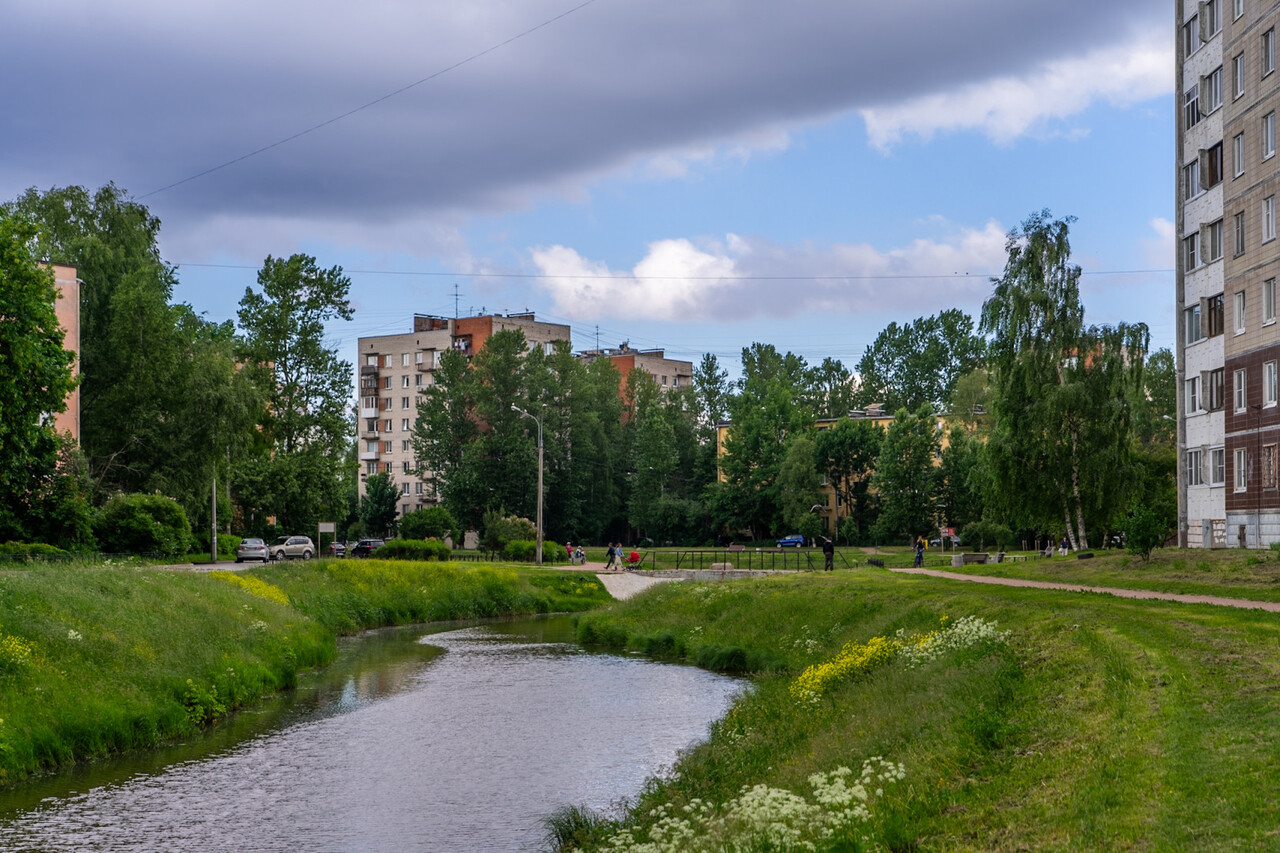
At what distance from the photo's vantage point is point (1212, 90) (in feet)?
153

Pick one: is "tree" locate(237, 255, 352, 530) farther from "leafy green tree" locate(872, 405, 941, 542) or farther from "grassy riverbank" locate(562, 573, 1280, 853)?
"grassy riverbank" locate(562, 573, 1280, 853)

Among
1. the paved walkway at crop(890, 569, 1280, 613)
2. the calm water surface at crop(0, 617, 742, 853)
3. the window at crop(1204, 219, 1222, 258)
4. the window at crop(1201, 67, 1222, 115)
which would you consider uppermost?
the window at crop(1201, 67, 1222, 115)

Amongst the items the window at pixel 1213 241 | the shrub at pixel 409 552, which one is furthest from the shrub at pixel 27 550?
the window at pixel 1213 241

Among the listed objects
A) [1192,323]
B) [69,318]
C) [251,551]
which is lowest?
[251,551]

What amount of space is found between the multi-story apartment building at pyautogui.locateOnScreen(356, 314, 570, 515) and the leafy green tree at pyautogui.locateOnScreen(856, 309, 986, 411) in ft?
117

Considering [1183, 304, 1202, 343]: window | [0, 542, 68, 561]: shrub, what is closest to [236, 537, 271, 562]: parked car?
[0, 542, 68, 561]: shrub

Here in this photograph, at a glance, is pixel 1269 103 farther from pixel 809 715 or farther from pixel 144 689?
pixel 144 689

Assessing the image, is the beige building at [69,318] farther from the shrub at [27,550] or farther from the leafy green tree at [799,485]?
the leafy green tree at [799,485]

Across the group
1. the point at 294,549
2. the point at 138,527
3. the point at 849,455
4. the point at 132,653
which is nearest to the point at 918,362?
the point at 849,455

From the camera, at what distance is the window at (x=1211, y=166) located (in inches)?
1813

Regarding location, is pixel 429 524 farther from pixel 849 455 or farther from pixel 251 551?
pixel 849 455

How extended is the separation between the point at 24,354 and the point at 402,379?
331 feet

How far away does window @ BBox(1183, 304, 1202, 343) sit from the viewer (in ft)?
Answer: 157

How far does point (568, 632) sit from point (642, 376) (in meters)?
83.5
